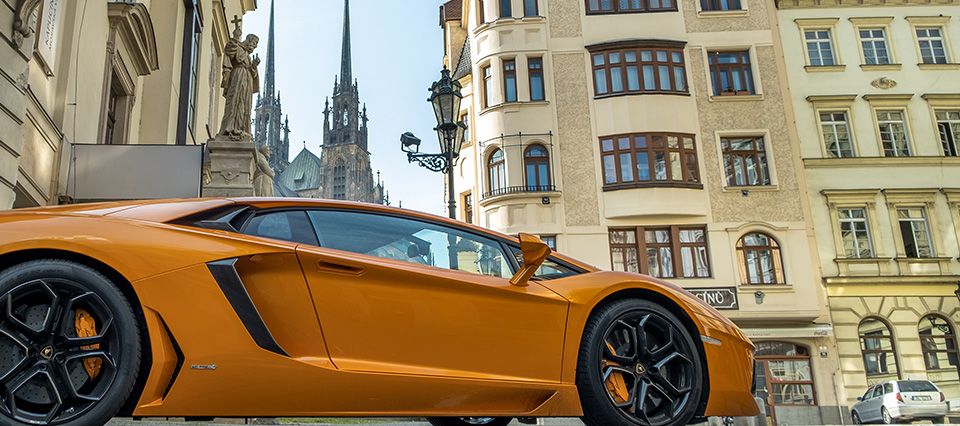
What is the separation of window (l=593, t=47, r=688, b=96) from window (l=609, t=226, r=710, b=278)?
464 cm

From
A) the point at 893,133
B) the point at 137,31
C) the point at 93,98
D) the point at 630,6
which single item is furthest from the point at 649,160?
the point at 93,98

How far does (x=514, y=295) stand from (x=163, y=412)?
5.32 ft

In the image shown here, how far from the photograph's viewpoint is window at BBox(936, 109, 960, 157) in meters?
23.9

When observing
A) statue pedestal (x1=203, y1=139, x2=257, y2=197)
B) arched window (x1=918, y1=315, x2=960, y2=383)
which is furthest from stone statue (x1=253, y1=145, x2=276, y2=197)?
arched window (x1=918, y1=315, x2=960, y2=383)

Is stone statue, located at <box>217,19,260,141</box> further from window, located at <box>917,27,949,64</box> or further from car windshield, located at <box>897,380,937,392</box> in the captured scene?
window, located at <box>917,27,949,64</box>

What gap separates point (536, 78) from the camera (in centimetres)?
2444

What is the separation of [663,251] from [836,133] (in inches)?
296

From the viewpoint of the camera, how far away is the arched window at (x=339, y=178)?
103500mm

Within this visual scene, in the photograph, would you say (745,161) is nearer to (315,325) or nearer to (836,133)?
(836,133)

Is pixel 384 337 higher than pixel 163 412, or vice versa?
pixel 384 337

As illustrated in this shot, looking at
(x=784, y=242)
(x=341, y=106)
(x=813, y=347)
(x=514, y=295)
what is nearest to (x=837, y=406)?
(x=813, y=347)

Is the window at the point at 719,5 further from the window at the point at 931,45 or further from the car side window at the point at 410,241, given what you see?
the car side window at the point at 410,241

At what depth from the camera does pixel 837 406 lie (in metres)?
20.9

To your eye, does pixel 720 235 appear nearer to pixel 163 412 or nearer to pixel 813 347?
pixel 813 347
